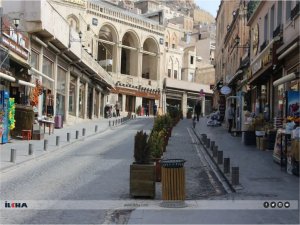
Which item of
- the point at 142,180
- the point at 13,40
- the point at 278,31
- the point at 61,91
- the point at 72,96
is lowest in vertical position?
the point at 142,180

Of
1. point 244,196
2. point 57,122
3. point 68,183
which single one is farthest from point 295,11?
point 57,122

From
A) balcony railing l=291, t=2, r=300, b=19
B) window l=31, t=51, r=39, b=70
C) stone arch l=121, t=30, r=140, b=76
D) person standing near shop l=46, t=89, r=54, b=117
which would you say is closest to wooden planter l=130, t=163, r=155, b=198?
balcony railing l=291, t=2, r=300, b=19

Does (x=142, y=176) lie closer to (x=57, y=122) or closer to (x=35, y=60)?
(x=35, y=60)

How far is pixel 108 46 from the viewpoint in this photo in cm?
6731

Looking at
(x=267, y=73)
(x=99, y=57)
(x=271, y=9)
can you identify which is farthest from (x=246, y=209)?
(x=99, y=57)

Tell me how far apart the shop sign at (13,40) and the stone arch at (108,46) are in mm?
39162

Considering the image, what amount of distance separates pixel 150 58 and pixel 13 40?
53.2 metres

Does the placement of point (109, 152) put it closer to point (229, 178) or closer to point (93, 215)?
point (229, 178)

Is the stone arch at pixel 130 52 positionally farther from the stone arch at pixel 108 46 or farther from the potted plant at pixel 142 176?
the potted plant at pixel 142 176

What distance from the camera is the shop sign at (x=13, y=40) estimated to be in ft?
67.9

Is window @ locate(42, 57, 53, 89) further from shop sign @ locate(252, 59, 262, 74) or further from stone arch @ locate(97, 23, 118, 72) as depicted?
stone arch @ locate(97, 23, 118, 72)

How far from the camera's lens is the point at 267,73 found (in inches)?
875

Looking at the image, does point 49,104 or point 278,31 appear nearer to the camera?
point 278,31

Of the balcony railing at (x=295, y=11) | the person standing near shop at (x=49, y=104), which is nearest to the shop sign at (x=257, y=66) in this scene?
the balcony railing at (x=295, y=11)
